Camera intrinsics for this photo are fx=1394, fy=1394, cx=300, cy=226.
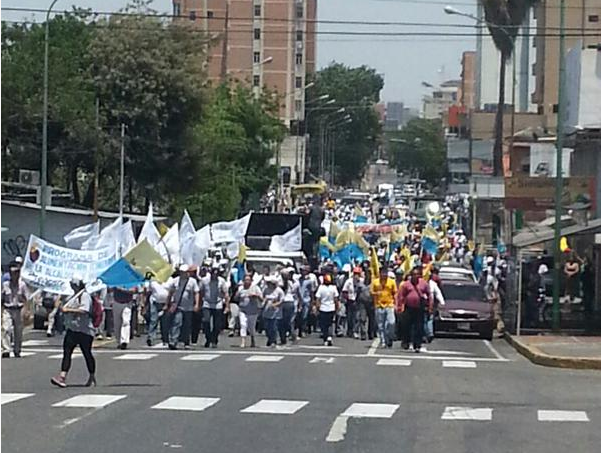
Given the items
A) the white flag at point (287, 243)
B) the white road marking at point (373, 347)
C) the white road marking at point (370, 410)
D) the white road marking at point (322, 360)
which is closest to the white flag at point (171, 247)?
the white road marking at point (373, 347)

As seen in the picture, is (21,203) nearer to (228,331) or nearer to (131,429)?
(228,331)

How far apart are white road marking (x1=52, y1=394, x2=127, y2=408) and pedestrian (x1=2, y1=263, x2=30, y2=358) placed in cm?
704

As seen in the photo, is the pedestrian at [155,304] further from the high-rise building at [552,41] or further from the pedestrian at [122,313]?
the high-rise building at [552,41]

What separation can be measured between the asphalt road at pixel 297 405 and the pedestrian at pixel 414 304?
1.56 metres

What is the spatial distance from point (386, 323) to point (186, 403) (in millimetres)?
13368

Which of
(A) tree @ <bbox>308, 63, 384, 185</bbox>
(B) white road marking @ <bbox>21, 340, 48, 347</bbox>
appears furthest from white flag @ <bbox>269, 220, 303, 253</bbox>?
(A) tree @ <bbox>308, 63, 384, 185</bbox>

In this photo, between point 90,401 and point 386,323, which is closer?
point 90,401

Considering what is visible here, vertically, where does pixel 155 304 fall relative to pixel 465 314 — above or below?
above

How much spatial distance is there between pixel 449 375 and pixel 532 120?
197 feet

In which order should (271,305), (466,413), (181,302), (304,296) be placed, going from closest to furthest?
(466,413) → (181,302) → (271,305) → (304,296)

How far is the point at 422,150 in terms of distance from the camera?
155375 mm

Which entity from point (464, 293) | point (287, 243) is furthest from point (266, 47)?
point (464, 293)

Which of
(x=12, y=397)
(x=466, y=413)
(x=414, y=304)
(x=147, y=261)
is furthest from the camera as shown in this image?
(x=147, y=261)

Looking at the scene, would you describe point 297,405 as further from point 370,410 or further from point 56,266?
point 56,266
